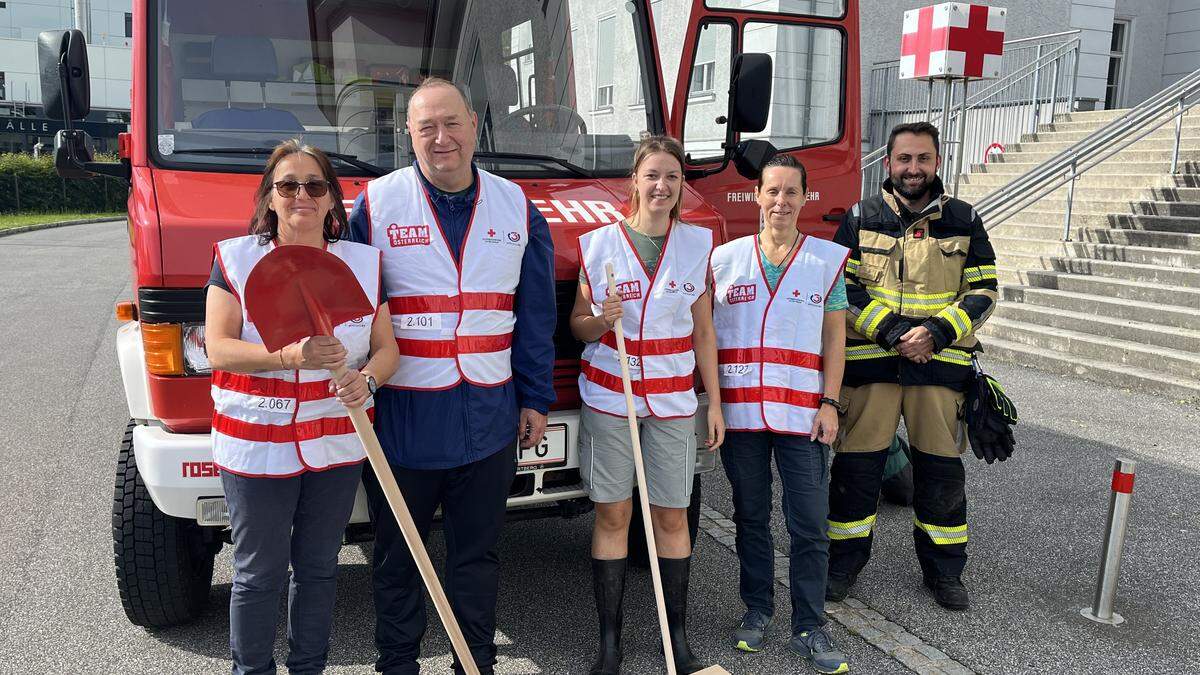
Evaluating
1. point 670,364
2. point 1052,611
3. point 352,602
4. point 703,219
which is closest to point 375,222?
point 670,364

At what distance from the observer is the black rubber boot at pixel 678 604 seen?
Answer: 342 centimetres

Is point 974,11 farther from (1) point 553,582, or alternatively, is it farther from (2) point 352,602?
(2) point 352,602

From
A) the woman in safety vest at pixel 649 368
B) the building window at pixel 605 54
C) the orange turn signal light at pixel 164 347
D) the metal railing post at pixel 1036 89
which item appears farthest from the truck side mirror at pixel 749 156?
the metal railing post at pixel 1036 89

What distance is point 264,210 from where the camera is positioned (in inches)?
106

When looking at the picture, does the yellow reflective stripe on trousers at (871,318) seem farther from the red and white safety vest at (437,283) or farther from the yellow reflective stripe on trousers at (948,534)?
the red and white safety vest at (437,283)

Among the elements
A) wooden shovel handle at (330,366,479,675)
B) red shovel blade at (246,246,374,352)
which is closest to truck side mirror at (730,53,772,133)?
red shovel blade at (246,246,374,352)

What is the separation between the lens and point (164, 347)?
302 centimetres

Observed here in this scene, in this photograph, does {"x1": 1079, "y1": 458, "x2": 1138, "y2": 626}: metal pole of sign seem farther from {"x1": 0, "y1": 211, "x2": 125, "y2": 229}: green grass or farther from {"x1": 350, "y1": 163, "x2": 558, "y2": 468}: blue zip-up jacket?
{"x1": 0, "y1": 211, "x2": 125, "y2": 229}: green grass

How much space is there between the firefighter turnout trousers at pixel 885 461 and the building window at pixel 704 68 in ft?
6.67

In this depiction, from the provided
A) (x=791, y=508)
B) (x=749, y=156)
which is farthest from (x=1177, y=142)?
(x=791, y=508)

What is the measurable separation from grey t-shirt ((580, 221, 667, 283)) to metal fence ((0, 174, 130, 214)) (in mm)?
28137

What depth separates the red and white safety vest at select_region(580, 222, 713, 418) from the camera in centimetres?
327

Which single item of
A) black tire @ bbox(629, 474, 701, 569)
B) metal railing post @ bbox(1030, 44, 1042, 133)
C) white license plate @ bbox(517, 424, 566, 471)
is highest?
metal railing post @ bbox(1030, 44, 1042, 133)

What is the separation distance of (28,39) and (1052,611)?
50.6 meters
